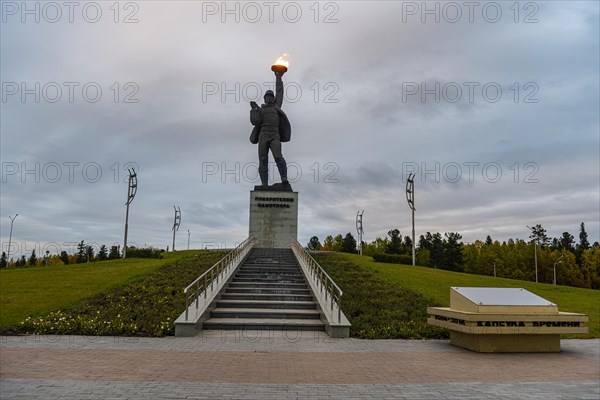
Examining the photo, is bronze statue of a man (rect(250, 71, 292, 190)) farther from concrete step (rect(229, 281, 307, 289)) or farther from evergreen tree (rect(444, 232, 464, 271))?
evergreen tree (rect(444, 232, 464, 271))

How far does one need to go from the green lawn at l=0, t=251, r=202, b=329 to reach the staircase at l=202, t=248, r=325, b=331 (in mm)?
4309

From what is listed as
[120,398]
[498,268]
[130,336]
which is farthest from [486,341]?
[498,268]

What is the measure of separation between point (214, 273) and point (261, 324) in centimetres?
505

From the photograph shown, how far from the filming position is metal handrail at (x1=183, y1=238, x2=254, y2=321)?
1265 centimetres

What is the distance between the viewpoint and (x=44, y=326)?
11.3 m

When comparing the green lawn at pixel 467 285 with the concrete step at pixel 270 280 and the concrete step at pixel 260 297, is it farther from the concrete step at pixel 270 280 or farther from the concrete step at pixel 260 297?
the concrete step at pixel 260 297

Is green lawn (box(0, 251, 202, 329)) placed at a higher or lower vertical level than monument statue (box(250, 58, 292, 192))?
lower

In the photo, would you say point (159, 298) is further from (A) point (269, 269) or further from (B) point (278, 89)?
(B) point (278, 89)

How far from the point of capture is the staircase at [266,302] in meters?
12.0

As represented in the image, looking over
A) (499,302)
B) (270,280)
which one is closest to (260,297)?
(270,280)

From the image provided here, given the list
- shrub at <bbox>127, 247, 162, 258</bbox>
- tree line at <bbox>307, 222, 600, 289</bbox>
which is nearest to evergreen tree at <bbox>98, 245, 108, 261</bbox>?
tree line at <bbox>307, 222, 600, 289</bbox>

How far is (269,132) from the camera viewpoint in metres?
28.5

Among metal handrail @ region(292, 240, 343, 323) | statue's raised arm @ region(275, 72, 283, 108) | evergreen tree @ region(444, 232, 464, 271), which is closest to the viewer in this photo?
metal handrail @ region(292, 240, 343, 323)

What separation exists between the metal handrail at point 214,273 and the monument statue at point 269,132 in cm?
607
